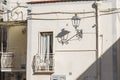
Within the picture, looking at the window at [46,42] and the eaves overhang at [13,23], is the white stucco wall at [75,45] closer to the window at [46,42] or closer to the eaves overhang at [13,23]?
the window at [46,42]

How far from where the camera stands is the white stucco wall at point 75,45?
21281 millimetres

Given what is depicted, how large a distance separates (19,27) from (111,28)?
667 centimetres

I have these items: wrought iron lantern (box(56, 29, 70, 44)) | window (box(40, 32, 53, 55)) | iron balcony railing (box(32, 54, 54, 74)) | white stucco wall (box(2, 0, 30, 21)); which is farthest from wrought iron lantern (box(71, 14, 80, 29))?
white stucco wall (box(2, 0, 30, 21))

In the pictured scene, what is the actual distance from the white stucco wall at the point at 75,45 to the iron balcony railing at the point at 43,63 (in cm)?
27

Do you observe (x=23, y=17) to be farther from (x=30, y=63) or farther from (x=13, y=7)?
(x=30, y=63)

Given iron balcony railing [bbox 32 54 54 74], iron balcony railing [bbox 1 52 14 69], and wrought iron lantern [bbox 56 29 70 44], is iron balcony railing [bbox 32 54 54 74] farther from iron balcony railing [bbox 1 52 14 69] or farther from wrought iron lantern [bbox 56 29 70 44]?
iron balcony railing [bbox 1 52 14 69]

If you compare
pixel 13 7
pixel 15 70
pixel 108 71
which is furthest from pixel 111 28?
pixel 13 7

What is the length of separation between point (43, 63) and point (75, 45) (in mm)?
2129

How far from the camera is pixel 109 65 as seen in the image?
21.1 m

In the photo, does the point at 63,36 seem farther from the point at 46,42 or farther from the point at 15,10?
the point at 15,10

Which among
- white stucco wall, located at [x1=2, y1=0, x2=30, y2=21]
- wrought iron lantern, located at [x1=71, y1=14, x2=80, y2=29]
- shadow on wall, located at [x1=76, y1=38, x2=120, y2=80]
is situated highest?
white stucco wall, located at [x1=2, y1=0, x2=30, y2=21]

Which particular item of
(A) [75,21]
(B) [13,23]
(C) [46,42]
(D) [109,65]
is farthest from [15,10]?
(D) [109,65]

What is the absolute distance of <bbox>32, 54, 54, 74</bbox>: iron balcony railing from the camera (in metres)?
21.7

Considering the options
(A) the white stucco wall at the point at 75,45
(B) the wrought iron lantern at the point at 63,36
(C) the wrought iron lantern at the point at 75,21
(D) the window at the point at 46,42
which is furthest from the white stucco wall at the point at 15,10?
(C) the wrought iron lantern at the point at 75,21
